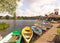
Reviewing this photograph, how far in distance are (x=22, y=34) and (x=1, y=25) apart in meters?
17.1

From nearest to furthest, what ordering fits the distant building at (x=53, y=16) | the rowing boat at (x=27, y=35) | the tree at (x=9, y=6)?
the rowing boat at (x=27, y=35) < the tree at (x=9, y=6) < the distant building at (x=53, y=16)

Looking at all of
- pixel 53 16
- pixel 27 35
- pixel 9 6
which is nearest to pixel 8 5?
pixel 9 6

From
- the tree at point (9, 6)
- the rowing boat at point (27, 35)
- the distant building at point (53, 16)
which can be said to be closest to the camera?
the rowing boat at point (27, 35)

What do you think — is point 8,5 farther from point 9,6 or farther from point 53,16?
point 53,16

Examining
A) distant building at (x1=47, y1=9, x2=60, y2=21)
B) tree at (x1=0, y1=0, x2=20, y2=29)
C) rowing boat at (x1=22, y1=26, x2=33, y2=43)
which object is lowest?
distant building at (x1=47, y1=9, x2=60, y2=21)

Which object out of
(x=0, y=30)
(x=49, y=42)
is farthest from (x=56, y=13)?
(x=49, y=42)

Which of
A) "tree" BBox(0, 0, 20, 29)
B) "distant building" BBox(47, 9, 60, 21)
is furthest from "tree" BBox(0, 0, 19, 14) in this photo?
"distant building" BBox(47, 9, 60, 21)

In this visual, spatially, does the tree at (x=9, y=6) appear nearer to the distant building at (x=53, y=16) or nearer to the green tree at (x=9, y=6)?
the green tree at (x=9, y=6)

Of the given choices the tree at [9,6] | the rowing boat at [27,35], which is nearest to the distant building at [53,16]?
the tree at [9,6]

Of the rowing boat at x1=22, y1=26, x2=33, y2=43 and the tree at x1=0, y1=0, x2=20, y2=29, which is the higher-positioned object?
the tree at x1=0, y1=0, x2=20, y2=29

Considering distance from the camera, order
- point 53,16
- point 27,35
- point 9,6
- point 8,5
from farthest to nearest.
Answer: point 53,16 < point 9,6 < point 8,5 < point 27,35

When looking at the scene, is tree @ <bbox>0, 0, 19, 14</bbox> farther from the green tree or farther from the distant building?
the distant building

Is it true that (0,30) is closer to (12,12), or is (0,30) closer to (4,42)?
(12,12)

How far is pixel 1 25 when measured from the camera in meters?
37.8
